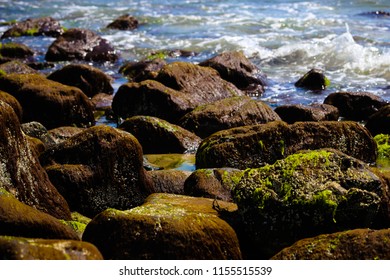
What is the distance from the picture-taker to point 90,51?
18.3m

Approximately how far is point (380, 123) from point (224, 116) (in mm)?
2602

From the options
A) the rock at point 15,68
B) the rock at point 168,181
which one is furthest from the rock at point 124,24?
the rock at point 168,181

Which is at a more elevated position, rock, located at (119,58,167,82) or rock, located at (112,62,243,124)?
rock, located at (112,62,243,124)

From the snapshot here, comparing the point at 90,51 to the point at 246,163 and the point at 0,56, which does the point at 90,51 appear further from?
the point at 246,163

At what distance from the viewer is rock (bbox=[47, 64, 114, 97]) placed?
45.0 ft

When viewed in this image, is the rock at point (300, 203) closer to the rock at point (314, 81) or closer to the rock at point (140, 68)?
the rock at point (314, 81)

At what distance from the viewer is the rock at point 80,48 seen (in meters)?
17.8

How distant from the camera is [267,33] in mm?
21344

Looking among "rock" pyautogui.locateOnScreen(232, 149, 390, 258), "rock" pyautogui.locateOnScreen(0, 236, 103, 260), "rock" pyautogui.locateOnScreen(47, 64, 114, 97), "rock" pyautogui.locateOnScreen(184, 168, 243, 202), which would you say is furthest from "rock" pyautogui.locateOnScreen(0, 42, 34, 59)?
"rock" pyautogui.locateOnScreen(0, 236, 103, 260)

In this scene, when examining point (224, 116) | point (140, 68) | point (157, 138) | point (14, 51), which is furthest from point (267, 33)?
point (157, 138)

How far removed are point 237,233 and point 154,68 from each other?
9.75 meters

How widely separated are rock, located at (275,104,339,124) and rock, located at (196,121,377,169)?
81.5 inches

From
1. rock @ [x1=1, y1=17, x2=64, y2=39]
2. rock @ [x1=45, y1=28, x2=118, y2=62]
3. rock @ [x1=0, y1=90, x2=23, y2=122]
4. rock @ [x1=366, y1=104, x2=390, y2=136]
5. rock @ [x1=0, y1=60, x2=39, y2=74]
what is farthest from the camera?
rock @ [x1=1, y1=17, x2=64, y2=39]

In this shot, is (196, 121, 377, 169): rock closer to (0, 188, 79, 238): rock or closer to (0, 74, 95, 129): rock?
(0, 74, 95, 129): rock
